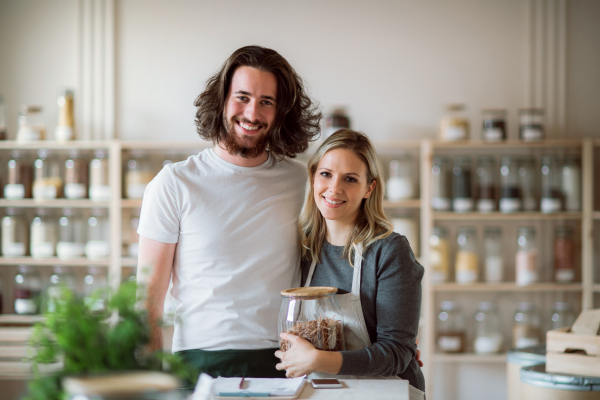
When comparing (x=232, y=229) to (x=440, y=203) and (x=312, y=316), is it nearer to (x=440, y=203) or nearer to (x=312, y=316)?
(x=312, y=316)

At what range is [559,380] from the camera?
179 centimetres

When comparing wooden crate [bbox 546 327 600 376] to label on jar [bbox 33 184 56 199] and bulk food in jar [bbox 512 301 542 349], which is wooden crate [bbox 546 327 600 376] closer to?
bulk food in jar [bbox 512 301 542 349]

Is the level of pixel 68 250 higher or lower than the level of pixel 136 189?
lower

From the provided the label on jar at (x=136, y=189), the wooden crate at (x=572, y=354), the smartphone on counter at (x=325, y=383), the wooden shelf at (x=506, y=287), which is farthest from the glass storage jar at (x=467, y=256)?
the smartphone on counter at (x=325, y=383)

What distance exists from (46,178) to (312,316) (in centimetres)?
242

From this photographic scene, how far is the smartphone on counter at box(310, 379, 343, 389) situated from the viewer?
115 cm

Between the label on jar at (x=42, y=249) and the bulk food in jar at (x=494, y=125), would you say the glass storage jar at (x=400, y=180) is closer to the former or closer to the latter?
the bulk food in jar at (x=494, y=125)

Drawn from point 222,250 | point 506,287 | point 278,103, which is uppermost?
point 278,103

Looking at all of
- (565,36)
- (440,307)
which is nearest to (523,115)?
(565,36)

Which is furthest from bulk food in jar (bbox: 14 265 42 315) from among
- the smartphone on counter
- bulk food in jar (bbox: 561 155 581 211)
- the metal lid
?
bulk food in jar (bbox: 561 155 581 211)

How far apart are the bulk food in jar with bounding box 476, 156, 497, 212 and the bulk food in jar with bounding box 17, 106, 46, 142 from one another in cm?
249

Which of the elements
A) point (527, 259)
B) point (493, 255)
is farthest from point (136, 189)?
point (527, 259)

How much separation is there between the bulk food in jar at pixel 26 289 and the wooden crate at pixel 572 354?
255 cm

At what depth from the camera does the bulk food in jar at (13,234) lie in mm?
3102
